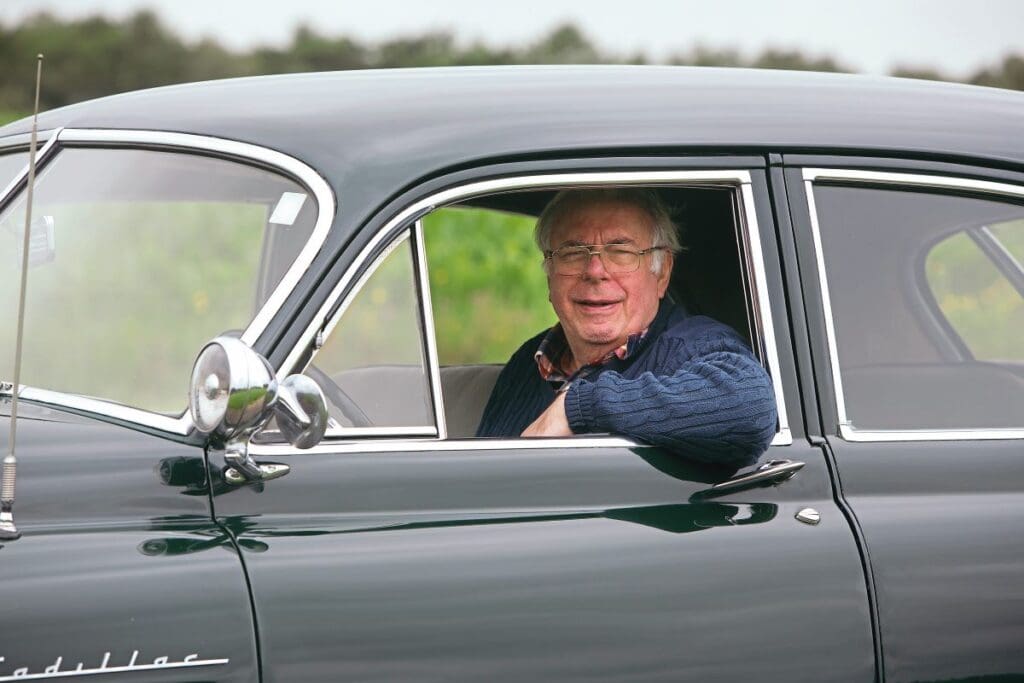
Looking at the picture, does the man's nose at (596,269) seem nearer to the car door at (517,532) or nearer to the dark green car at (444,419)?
the dark green car at (444,419)

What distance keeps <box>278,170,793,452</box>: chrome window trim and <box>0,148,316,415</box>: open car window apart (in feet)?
0.43

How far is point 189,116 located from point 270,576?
107cm

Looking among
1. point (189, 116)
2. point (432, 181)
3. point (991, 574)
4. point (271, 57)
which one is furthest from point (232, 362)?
point (271, 57)

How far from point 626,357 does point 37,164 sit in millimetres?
1401

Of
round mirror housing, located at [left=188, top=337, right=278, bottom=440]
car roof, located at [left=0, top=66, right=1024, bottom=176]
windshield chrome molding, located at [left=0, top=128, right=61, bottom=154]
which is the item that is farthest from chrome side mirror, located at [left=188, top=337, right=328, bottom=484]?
windshield chrome molding, located at [left=0, top=128, right=61, bottom=154]

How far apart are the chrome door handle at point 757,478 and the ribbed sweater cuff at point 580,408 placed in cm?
28

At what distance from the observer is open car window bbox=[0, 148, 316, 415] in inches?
115

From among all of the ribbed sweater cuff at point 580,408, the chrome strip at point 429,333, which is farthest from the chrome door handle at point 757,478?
the chrome strip at point 429,333

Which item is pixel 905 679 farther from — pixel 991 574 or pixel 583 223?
pixel 583 223

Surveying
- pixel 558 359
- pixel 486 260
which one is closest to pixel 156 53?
pixel 486 260

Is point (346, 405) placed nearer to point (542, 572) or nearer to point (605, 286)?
point (542, 572)

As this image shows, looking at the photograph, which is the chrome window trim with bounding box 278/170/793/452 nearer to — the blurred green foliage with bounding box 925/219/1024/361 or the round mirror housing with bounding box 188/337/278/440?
the round mirror housing with bounding box 188/337/278/440

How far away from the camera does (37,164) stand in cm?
322

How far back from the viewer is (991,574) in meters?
2.98
